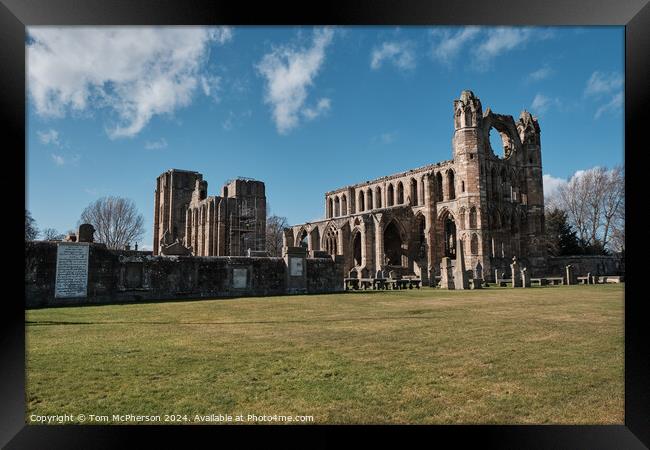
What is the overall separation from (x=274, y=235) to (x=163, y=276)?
159 ft

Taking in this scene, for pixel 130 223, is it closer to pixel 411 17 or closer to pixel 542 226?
pixel 542 226

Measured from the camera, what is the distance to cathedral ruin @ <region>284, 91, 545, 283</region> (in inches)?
1459

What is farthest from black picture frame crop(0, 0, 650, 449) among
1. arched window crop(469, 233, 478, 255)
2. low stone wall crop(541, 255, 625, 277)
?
low stone wall crop(541, 255, 625, 277)

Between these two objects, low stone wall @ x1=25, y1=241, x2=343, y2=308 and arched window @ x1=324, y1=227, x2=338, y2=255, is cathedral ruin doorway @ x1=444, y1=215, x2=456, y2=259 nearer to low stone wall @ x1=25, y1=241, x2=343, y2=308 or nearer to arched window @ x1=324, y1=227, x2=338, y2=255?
arched window @ x1=324, y1=227, x2=338, y2=255

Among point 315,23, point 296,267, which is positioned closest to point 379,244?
point 296,267

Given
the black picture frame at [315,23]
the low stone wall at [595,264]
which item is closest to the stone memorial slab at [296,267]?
the black picture frame at [315,23]

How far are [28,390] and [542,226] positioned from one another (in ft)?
145

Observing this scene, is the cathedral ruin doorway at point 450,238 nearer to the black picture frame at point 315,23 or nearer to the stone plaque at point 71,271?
the stone plaque at point 71,271

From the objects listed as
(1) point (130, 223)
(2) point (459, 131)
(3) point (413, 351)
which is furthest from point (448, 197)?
(3) point (413, 351)

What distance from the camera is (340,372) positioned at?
4312mm

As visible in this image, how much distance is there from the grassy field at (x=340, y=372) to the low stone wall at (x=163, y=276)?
6.15 m

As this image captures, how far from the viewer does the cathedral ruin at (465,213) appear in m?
37.1

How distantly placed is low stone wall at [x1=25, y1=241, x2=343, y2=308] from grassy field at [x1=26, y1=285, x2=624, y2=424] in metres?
6.15

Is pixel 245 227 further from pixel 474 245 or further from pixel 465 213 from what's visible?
pixel 474 245
